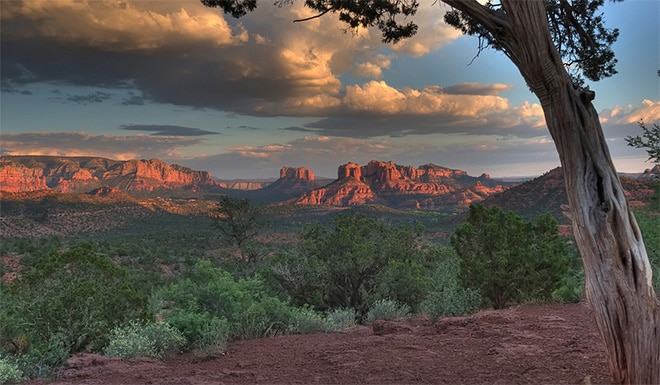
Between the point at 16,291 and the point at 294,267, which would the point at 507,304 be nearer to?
the point at 294,267

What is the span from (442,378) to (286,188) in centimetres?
13341

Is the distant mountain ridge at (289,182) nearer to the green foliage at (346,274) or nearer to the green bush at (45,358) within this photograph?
the green foliage at (346,274)

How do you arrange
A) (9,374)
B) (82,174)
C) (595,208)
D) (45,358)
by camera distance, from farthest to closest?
1. (82,174)
2. (45,358)
3. (9,374)
4. (595,208)

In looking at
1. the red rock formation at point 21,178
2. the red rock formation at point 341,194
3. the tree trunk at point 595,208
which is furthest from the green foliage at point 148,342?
the red rock formation at point 21,178

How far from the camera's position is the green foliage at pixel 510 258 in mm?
11758

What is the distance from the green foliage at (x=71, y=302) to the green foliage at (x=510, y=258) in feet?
25.9

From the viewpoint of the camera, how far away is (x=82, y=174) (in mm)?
129625

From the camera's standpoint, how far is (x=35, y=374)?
6930mm

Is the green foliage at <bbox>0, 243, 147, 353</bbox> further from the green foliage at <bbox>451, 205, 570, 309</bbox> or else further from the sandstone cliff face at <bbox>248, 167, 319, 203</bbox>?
the sandstone cliff face at <bbox>248, 167, 319, 203</bbox>

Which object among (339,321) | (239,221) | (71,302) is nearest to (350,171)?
(239,221)

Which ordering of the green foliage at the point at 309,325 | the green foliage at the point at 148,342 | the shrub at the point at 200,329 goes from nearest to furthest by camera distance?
the green foliage at the point at 148,342 → the shrub at the point at 200,329 → the green foliage at the point at 309,325

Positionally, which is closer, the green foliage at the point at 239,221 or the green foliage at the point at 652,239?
the green foliage at the point at 652,239

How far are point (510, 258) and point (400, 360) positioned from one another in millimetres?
6501

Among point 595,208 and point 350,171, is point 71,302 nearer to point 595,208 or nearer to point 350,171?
point 595,208
